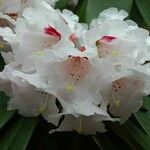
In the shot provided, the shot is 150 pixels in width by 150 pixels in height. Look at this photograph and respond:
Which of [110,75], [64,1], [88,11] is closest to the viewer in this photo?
[110,75]

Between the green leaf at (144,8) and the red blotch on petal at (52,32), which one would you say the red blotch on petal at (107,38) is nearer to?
the red blotch on petal at (52,32)

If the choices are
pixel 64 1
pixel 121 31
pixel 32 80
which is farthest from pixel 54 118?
pixel 64 1

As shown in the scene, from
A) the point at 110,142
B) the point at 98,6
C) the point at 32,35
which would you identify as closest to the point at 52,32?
the point at 32,35

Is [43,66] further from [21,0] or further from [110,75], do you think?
[21,0]

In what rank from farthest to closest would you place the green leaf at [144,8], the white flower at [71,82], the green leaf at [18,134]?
the green leaf at [144,8] → the green leaf at [18,134] → the white flower at [71,82]

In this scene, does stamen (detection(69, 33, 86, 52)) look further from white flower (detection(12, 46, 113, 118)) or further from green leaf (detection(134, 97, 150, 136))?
green leaf (detection(134, 97, 150, 136))

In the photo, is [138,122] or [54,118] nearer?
[54,118]

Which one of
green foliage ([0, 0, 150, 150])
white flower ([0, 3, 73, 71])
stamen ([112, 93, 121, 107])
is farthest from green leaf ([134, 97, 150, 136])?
white flower ([0, 3, 73, 71])

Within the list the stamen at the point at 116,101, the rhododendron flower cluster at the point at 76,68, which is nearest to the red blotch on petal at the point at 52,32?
the rhododendron flower cluster at the point at 76,68
